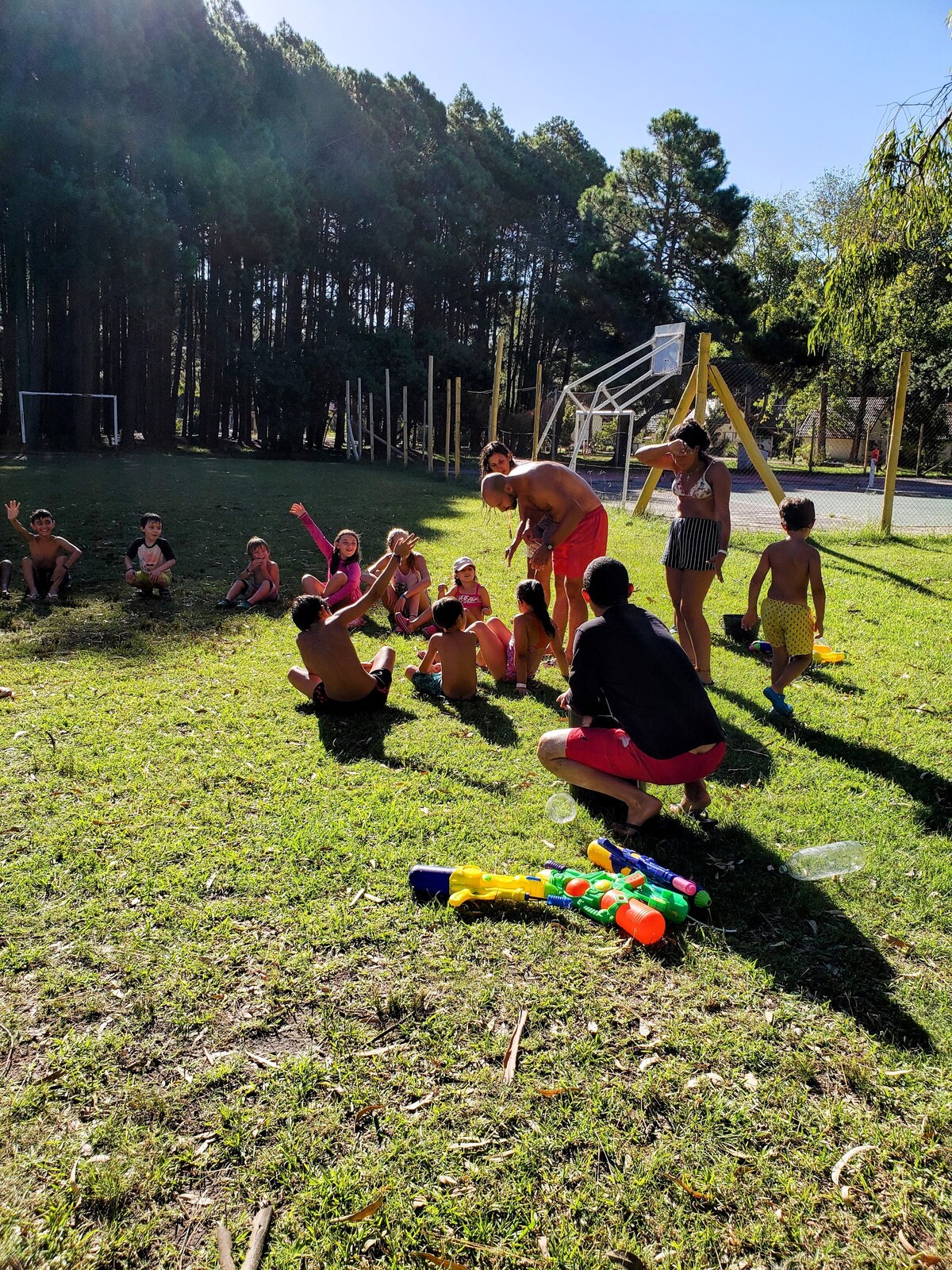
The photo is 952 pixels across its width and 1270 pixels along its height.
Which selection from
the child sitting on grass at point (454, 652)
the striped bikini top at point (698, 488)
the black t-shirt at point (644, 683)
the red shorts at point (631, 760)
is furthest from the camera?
the striped bikini top at point (698, 488)

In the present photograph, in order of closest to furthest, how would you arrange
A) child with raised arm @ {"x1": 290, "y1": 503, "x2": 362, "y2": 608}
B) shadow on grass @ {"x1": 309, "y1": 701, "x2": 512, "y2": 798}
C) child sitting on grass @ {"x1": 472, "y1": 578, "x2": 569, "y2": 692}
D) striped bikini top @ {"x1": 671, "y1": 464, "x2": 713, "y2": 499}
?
shadow on grass @ {"x1": 309, "y1": 701, "x2": 512, "y2": 798} → striped bikini top @ {"x1": 671, "y1": 464, "x2": 713, "y2": 499} → child sitting on grass @ {"x1": 472, "y1": 578, "x2": 569, "y2": 692} → child with raised arm @ {"x1": 290, "y1": 503, "x2": 362, "y2": 608}

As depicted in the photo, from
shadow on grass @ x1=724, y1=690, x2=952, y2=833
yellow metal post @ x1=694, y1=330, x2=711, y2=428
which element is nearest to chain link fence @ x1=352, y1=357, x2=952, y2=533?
yellow metal post @ x1=694, y1=330, x2=711, y2=428

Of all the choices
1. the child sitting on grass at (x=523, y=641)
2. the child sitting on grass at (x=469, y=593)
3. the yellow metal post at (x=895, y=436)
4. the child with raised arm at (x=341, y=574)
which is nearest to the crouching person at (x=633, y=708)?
the child sitting on grass at (x=523, y=641)

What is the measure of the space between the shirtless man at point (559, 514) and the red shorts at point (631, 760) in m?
2.03

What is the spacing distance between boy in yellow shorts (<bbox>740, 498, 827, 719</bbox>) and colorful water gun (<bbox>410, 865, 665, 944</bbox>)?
282 centimetres

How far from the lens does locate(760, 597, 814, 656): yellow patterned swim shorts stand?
604 centimetres

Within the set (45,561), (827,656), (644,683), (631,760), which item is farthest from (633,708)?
(45,561)

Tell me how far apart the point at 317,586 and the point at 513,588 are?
2.56 metres

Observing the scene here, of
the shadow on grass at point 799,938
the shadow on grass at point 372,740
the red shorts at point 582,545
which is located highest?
the red shorts at point 582,545

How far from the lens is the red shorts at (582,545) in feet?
21.3

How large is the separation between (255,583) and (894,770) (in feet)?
21.6

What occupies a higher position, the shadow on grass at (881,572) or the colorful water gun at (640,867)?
the shadow on grass at (881,572)

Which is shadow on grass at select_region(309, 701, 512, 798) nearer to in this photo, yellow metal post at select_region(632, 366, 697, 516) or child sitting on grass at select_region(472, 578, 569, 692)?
child sitting on grass at select_region(472, 578, 569, 692)

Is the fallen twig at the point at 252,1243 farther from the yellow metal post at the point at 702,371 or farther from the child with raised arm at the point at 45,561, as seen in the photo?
the yellow metal post at the point at 702,371
